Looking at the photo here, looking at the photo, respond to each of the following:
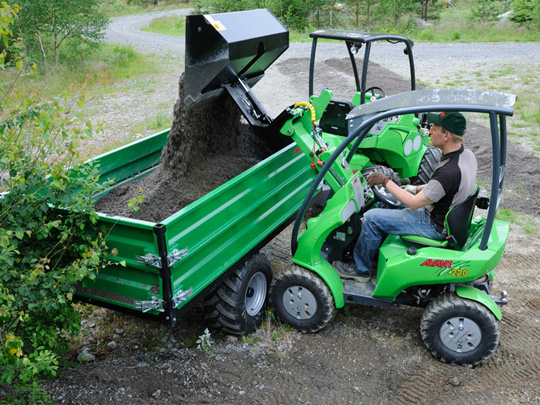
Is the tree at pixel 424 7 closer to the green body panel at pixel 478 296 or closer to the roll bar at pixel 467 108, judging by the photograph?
the roll bar at pixel 467 108

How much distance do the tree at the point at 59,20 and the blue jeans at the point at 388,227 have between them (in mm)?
10307

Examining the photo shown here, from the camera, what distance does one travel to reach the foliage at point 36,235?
2.94 metres

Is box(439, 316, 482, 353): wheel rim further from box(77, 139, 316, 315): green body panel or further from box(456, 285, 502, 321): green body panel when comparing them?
box(77, 139, 316, 315): green body panel

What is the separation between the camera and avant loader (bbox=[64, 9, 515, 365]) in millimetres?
3396

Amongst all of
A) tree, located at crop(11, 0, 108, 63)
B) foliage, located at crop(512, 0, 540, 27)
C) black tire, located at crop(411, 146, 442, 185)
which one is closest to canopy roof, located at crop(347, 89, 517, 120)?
black tire, located at crop(411, 146, 442, 185)

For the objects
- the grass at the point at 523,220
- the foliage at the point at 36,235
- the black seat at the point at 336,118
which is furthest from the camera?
the black seat at the point at 336,118

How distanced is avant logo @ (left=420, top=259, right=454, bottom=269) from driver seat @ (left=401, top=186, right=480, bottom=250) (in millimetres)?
179

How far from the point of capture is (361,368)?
3.93 metres

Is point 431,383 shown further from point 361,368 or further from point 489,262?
point 489,262

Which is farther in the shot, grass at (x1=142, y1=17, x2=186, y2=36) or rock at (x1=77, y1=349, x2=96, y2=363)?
grass at (x1=142, y1=17, x2=186, y2=36)

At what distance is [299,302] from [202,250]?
101 cm

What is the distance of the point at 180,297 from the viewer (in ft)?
11.2

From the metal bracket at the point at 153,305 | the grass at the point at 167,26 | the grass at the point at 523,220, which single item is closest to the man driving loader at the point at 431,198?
the metal bracket at the point at 153,305

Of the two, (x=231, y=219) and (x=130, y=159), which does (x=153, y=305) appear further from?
(x=130, y=159)
